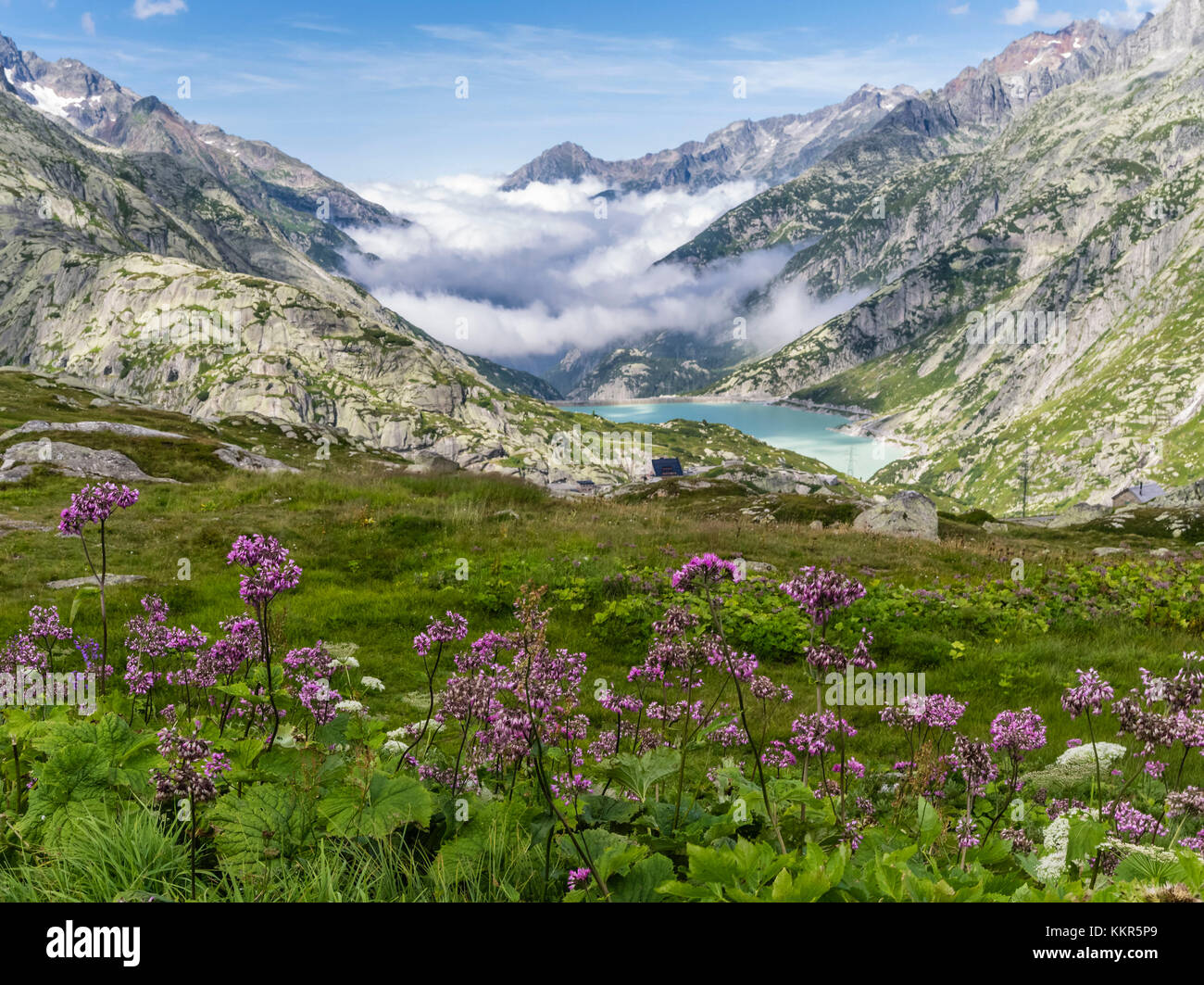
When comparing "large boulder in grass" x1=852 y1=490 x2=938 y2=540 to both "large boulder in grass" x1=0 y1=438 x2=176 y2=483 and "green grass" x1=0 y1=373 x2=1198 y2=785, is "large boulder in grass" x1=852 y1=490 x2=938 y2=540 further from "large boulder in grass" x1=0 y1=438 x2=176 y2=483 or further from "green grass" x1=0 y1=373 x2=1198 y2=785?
"large boulder in grass" x1=0 y1=438 x2=176 y2=483

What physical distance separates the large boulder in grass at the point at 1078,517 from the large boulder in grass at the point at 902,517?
28.0 m

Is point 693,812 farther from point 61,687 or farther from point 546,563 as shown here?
point 546,563

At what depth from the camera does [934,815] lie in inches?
176

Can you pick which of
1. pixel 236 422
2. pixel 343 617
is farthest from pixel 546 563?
pixel 236 422

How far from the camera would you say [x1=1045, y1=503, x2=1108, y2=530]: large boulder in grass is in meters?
69.1

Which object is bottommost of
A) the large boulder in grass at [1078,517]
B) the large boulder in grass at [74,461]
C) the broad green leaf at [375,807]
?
the broad green leaf at [375,807]

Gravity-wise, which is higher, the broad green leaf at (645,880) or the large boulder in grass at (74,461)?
the large boulder in grass at (74,461)

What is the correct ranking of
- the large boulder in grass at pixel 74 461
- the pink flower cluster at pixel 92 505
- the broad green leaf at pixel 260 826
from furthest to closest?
the large boulder in grass at pixel 74 461
the pink flower cluster at pixel 92 505
the broad green leaf at pixel 260 826

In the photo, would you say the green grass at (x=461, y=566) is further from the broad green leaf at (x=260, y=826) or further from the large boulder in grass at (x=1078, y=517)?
the large boulder in grass at (x=1078, y=517)

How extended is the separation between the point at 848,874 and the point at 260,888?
9.15ft

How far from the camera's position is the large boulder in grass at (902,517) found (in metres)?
44.0

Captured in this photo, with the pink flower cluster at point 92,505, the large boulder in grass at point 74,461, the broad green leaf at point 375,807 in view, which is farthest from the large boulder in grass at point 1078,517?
the pink flower cluster at point 92,505

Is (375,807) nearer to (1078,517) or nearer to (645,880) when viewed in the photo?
(645,880)
